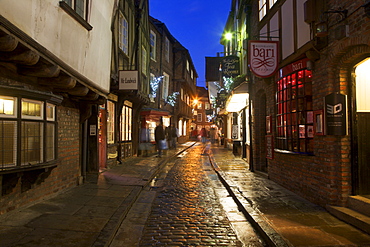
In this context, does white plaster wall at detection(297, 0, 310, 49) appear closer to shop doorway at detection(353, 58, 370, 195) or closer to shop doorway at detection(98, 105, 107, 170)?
shop doorway at detection(353, 58, 370, 195)

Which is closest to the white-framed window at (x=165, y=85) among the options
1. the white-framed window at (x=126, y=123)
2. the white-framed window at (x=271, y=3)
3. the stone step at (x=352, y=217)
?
the white-framed window at (x=126, y=123)

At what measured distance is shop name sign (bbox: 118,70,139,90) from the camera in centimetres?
1100

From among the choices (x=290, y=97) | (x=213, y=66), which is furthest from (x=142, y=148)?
(x=290, y=97)

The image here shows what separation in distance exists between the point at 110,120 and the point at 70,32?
606 cm

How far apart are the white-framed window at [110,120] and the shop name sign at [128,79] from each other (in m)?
1.20

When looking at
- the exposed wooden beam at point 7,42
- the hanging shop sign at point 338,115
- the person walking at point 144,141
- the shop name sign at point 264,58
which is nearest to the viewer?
the exposed wooden beam at point 7,42

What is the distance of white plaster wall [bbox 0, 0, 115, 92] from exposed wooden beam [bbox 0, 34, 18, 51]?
1.53 ft

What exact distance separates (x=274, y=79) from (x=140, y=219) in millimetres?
5736

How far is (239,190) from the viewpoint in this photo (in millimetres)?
7812

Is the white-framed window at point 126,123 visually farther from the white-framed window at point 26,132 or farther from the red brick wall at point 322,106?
the red brick wall at point 322,106

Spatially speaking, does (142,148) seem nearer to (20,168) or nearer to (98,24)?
(98,24)

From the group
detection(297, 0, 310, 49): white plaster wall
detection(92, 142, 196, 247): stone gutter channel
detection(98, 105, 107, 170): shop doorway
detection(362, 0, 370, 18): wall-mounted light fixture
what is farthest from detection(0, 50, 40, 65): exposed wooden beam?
detection(98, 105, 107, 170): shop doorway

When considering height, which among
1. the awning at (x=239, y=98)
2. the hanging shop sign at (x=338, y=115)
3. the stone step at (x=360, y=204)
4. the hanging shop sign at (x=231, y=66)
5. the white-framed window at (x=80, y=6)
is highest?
the hanging shop sign at (x=231, y=66)

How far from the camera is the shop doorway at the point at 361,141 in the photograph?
221 inches
